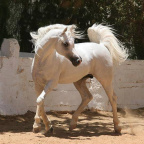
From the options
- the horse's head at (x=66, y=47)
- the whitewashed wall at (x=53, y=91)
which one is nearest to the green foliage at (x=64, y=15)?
the whitewashed wall at (x=53, y=91)

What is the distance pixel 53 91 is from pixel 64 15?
12.0 feet

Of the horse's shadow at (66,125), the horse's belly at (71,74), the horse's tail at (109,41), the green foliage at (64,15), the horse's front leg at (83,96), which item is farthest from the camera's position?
the green foliage at (64,15)

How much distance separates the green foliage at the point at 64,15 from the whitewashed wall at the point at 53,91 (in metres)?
1.77

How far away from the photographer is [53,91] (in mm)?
9711

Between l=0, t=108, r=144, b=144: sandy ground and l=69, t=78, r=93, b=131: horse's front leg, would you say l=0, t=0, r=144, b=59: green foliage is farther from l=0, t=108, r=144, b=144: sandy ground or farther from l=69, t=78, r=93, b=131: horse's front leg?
l=69, t=78, r=93, b=131: horse's front leg

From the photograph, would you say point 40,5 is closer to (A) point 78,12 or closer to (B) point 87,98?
(A) point 78,12

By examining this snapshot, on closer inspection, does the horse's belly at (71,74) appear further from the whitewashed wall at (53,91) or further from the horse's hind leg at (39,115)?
the whitewashed wall at (53,91)

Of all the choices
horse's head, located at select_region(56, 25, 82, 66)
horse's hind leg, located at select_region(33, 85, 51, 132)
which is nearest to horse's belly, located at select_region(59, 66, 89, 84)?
horse's hind leg, located at select_region(33, 85, 51, 132)

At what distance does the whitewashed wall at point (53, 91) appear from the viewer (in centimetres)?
860

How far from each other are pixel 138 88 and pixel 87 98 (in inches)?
162

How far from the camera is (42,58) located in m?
6.50

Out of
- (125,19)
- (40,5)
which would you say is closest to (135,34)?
(125,19)

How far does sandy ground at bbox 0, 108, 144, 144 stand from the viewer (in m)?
6.27

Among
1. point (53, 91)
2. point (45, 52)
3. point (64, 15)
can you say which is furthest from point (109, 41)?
point (64, 15)
